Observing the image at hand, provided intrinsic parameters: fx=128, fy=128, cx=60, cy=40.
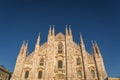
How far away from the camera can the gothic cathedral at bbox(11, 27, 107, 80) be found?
94.9ft

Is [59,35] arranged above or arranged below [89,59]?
above

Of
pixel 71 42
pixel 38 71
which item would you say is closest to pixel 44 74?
pixel 38 71

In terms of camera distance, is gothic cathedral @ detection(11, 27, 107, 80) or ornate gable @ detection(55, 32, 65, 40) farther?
ornate gable @ detection(55, 32, 65, 40)

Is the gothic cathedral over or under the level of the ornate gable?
under

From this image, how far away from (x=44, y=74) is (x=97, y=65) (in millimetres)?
12312

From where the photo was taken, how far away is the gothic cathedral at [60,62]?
28938 millimetres

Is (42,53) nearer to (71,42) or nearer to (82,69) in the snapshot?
(71,42)

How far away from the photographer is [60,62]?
32094mm

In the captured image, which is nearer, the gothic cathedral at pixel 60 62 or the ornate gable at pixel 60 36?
the gothic cathedral at pixel 60 62

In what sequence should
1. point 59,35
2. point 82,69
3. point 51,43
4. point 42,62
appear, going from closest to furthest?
point 82,69
point 42,62
point 51,43
point 59,35

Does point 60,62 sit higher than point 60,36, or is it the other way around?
point 60,36

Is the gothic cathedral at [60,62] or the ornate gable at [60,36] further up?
the ornate gable at [60,36]

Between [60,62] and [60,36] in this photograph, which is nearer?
[60,62]

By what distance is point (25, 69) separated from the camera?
100ft
